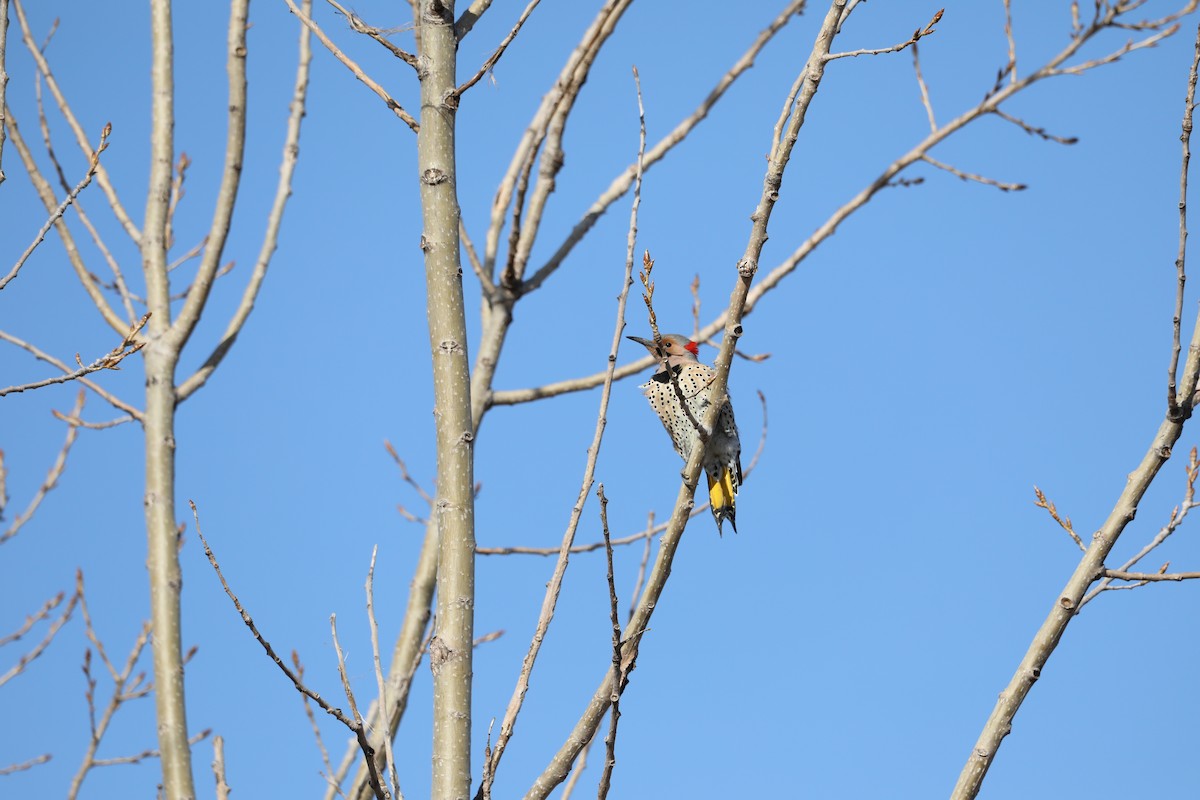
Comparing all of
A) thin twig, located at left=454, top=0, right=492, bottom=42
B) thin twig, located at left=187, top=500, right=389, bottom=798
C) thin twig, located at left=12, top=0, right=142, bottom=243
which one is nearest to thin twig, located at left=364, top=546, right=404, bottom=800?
thin twig, located at left=187, top=500, right=389, bottom=798

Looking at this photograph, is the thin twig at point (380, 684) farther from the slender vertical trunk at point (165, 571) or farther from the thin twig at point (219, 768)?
the slender vertical trunk at point (165, 571)

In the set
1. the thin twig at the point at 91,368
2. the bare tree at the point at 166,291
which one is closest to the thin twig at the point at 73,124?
the bare tree at the point at 166,291

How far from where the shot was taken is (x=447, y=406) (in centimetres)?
224

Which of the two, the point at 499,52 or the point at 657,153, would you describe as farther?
the point at 657,153

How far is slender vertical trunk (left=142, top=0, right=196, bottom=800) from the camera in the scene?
354 centimetres

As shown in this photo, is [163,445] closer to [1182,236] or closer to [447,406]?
[447,406]

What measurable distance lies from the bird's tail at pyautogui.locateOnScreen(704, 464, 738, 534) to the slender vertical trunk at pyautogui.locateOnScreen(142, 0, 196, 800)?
2258mm

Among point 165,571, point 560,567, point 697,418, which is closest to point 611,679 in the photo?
point 560,567

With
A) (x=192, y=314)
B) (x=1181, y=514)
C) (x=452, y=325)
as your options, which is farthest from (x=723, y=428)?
(x=452, y=325)

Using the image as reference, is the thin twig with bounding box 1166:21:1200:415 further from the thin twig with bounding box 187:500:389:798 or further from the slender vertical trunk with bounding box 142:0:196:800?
the slender vertical trunk with bounding box 142:0:196:800

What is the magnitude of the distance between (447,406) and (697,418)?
9.03 ft

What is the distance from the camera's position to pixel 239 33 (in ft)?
14.6

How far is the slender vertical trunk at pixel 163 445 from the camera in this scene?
3.54m

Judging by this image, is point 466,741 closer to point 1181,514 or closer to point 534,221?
point 1181,514
